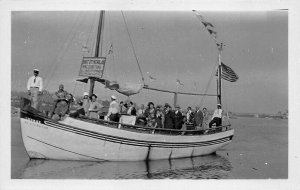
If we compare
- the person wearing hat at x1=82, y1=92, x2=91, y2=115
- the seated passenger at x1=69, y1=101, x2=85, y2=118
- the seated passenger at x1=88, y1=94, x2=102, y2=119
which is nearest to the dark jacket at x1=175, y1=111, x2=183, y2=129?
the seated passenger at x1=88, y1=94, x2=102, y2=119

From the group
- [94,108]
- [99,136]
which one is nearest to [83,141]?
[99,136]

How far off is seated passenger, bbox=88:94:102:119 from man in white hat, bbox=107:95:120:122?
0.31 meters

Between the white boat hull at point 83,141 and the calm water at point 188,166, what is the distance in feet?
0.65

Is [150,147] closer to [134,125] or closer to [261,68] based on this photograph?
[134,125]

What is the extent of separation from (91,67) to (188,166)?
399 cm

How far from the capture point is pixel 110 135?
560 inches

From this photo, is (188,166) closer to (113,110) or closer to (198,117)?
(198,117)

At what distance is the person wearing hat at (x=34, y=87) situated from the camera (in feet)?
46.4

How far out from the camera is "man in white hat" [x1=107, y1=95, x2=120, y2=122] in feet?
47.5

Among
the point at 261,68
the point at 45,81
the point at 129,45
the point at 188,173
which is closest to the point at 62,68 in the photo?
the point at 45,81

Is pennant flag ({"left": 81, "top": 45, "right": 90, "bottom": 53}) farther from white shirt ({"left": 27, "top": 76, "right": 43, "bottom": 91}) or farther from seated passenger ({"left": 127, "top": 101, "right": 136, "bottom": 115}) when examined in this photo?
seated passenger ({"left": 127, "top": 101, "right": 136, "bottom": 115})

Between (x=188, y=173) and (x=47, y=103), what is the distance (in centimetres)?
436

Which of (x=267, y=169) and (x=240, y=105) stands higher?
(x=240, y=105)

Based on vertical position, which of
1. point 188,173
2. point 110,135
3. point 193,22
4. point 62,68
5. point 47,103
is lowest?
point 188,173
